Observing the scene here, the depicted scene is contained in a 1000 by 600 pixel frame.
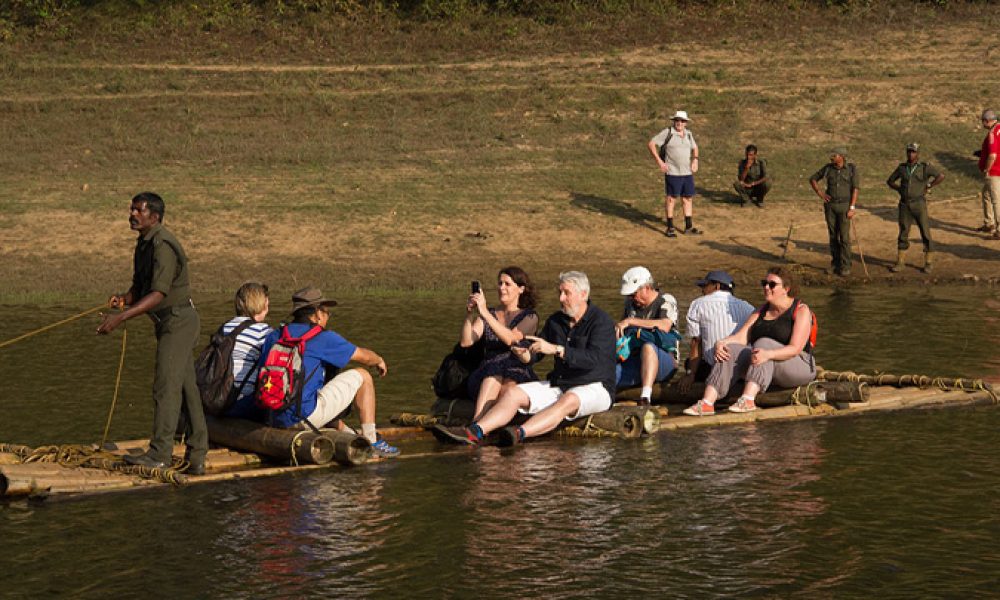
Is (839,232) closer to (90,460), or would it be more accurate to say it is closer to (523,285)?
(523,285)

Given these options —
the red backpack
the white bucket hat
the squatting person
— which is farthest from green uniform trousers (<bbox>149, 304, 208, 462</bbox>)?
the squatting person

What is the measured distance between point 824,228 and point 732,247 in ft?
6.58

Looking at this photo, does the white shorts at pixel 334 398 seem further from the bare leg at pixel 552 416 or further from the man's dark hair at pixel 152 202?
the man's dark hair at pixel 152 202

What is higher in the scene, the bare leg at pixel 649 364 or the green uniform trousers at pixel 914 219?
the green uniform trousers at pixel 914 219

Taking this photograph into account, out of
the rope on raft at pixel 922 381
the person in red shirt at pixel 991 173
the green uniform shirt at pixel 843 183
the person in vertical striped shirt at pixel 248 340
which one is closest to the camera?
the person in vertical striped shirt at pixel 248 340

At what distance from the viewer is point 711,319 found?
14.2 meters

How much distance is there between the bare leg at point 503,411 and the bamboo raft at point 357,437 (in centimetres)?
44

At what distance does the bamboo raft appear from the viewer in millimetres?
11289

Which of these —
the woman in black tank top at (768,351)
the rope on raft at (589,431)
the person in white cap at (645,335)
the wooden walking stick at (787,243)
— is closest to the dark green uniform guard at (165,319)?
the rope on raft at (589,431)

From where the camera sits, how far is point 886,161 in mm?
29906

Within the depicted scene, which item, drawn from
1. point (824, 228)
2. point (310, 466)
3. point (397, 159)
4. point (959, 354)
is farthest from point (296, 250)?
point (310, 466)

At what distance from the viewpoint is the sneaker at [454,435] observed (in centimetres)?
1268

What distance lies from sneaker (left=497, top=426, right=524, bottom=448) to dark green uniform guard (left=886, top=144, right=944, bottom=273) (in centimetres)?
1234

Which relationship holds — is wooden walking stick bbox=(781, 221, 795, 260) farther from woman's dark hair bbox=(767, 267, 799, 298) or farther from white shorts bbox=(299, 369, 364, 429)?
white shorts bbox=(299, 369, 364, 429)
